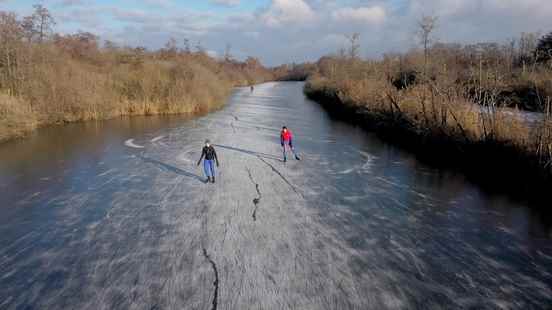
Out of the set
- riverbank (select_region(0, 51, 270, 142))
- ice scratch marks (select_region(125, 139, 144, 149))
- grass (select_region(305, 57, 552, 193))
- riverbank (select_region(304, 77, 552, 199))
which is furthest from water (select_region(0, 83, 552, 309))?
riverbank (select_region(0, 51, 270, 142))

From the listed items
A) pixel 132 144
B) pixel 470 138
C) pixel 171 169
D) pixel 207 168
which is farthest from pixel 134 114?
pixel 470 138

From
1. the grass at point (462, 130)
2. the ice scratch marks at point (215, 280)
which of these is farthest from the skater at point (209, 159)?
the grass at point (462, 130)

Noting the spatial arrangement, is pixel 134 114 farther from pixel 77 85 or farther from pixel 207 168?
pixel 207 168

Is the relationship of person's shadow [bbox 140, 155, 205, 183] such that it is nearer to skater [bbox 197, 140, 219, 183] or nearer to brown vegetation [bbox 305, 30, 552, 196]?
skater [bbox 197, 140, 219, 183]

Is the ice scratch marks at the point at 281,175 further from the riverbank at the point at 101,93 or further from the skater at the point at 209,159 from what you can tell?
the riverbank at the point at 101,93

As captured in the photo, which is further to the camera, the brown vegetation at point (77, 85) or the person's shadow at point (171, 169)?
the brown vegetation at point (77, 85)
